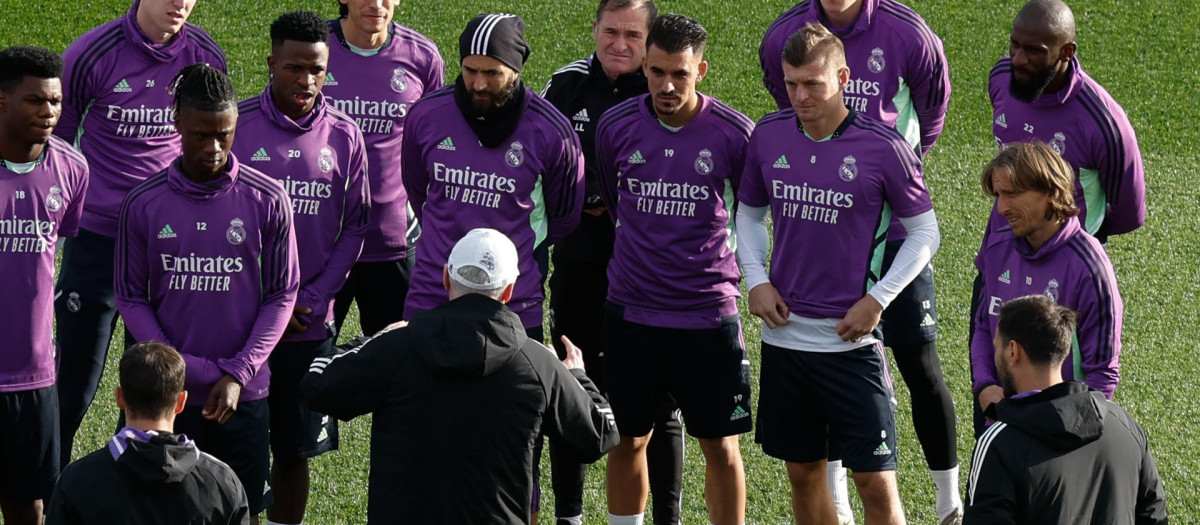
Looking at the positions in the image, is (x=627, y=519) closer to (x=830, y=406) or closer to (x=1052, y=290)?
(x=830, y=406)

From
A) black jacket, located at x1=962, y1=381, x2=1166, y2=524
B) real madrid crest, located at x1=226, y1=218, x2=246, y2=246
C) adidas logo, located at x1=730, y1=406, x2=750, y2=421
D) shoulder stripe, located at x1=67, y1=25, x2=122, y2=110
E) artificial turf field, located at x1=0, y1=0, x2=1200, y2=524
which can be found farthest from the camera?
artificial turf field, located at x1=0, y1=0, x2=1200, y2=524

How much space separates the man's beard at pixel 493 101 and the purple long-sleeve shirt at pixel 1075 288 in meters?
1.74

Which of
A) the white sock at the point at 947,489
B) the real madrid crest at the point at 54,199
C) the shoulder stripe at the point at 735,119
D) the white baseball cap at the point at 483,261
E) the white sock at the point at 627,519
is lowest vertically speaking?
the white sock at the point at 627,519

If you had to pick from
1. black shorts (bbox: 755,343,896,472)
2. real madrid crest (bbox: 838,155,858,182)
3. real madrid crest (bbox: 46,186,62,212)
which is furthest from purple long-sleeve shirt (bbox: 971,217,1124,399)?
real madrid crest (bbox: 46,186,62,212)

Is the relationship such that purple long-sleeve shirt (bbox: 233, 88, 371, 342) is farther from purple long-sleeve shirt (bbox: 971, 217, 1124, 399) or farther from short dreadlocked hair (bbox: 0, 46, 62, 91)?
purple long-sleeve shirt (bbox: 971, 217, 1124, 399)

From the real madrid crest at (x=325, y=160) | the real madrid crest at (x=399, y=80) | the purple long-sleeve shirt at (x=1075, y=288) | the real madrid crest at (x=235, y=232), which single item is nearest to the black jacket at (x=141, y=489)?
the real madrid crest at (x=235, y=232)

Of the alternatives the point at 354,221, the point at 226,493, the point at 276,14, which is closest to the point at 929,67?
the point at 354,221

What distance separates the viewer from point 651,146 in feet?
17.4

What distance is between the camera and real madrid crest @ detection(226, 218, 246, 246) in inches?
191

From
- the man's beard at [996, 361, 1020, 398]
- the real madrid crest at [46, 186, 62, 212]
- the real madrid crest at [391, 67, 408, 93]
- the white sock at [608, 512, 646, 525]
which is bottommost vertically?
the white sock at [608, 512, 646, 525]

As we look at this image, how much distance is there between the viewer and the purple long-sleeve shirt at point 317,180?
17.4 feet

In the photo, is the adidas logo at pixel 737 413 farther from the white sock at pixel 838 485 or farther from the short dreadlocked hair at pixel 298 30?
the short dreadlocked hair at pixel 298 30

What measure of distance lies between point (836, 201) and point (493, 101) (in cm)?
124

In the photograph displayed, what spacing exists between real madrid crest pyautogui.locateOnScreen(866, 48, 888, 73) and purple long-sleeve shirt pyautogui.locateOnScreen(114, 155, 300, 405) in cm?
230
